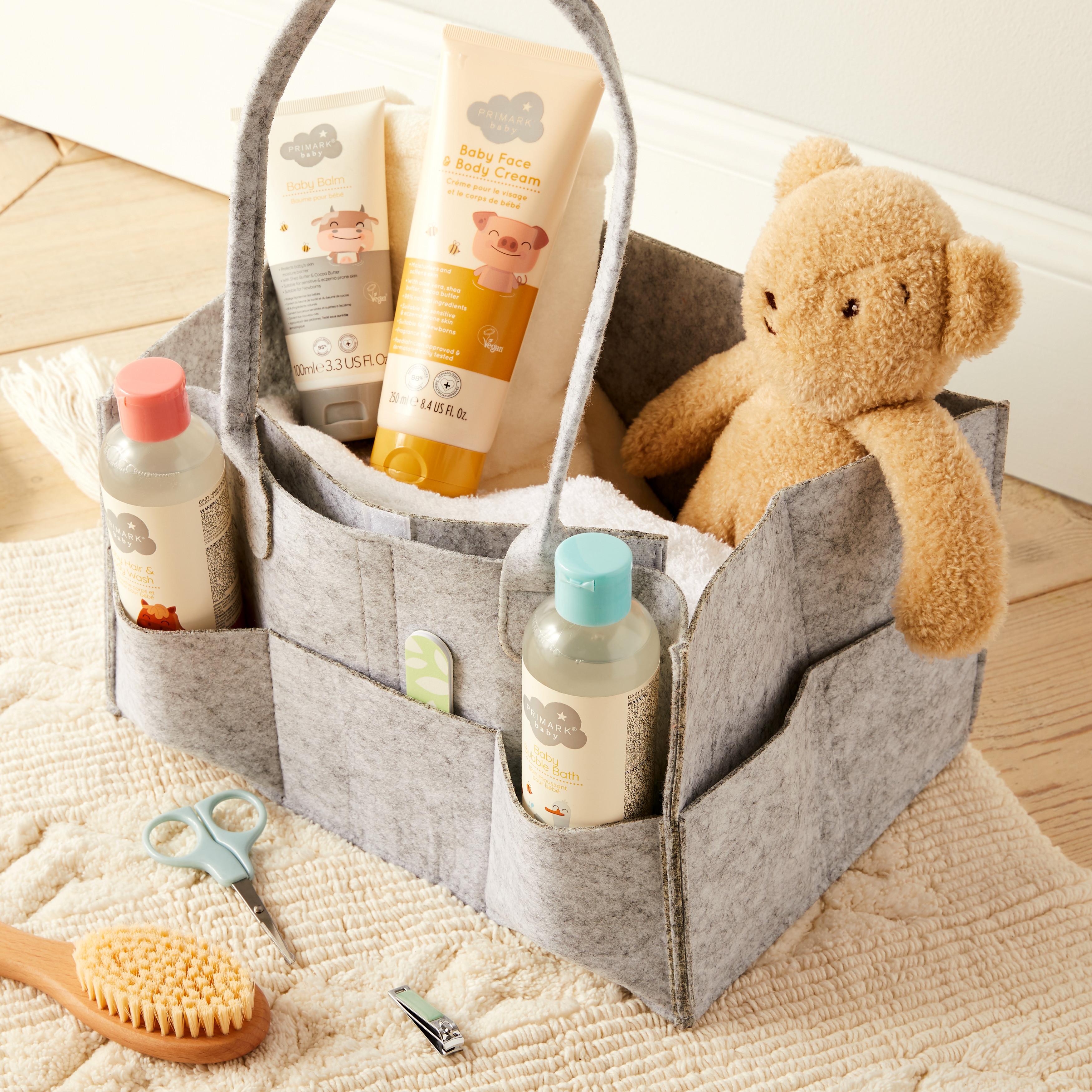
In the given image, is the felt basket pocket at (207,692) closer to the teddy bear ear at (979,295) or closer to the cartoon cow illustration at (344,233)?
the cartoon cow illustration at (344,233)

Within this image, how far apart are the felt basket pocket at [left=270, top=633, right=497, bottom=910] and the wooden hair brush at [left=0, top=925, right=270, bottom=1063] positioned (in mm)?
90

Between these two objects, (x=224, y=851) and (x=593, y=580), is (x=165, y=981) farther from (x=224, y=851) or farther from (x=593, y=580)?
(x=593, y=580)

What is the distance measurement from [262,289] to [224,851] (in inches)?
10.2

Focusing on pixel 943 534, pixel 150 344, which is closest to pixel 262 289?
pixel 943 534

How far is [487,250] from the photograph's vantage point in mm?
553

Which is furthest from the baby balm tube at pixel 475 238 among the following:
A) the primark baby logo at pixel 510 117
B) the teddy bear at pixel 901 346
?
the teddy bear at pixel 901 346

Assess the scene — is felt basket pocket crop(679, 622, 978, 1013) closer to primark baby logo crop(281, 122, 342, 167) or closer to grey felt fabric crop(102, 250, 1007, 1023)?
grey felt fabric crop(102, 250, 1007, 1023)

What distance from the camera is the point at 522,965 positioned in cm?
54

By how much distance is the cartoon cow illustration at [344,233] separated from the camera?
587 millimetres

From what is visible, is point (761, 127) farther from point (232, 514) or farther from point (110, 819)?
point (110, 819)

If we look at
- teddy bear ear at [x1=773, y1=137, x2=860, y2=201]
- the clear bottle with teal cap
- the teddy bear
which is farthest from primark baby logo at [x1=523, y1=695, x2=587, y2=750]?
teddy bear ear at [x1=773, y1=137, x2=860, y2=201]

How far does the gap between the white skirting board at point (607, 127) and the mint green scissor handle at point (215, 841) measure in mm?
452

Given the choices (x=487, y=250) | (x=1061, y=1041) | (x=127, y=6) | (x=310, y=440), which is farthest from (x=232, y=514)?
(x=127, y=6)

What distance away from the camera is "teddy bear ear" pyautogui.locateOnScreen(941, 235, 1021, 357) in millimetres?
456
